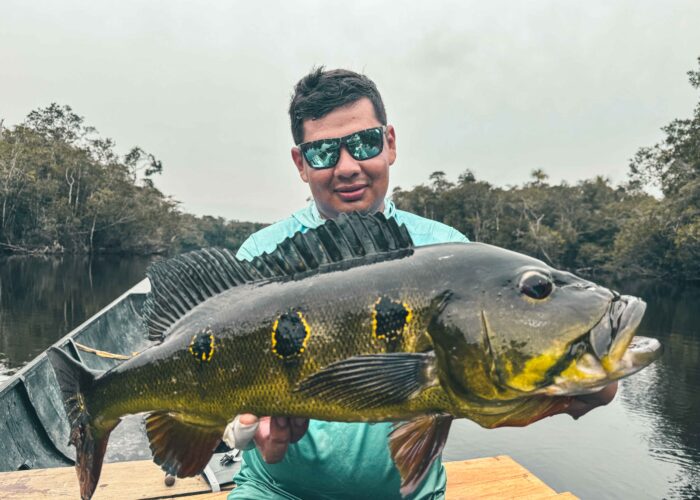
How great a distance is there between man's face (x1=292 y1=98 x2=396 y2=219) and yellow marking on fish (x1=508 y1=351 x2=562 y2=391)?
176 centimetres

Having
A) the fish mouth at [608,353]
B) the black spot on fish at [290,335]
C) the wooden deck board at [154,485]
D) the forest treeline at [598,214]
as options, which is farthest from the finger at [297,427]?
the forest treeline at [598,214]

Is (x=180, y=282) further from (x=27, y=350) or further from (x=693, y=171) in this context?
(x=693, y=171)

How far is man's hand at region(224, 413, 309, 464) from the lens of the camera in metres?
2.38

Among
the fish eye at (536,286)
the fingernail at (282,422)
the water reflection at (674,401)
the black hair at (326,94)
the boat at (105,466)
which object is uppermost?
the black hair at (326,94)

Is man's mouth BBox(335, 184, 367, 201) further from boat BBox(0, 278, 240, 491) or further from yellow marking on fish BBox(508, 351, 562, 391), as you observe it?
boat BBox(0, 278, 240, 491)

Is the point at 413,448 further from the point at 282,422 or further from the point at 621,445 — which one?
the point at 621,445

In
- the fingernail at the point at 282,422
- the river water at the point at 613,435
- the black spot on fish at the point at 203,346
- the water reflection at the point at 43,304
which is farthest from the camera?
the water reflection at the point at 43,304

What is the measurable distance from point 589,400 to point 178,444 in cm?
174

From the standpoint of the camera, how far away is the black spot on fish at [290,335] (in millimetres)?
2164

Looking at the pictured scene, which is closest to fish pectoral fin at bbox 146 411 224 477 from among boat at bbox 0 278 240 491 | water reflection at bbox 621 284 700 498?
boat at bbox 0 278 240 491

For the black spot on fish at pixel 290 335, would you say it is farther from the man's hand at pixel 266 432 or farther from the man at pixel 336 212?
the man at pixel 336 212

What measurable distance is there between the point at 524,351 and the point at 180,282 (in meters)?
1.59

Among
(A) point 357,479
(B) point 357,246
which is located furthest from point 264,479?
(B) point 357,246

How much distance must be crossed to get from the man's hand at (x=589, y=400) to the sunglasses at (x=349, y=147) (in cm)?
191
